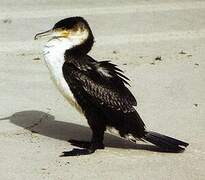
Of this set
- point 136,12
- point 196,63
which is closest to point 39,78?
point 196,63

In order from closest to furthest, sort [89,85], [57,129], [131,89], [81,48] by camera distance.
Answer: [89,85] → [81,48] → [57,129] → [131,89]

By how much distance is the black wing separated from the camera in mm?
7062

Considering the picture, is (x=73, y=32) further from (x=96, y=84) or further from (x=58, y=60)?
(x=96, y=84)

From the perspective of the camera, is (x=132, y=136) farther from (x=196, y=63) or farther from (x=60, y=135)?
(x=196, y=63)

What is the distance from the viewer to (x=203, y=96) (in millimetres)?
9531

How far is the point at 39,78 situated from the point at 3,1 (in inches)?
210

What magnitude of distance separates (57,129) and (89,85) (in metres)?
1.12

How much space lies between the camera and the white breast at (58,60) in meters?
7.08

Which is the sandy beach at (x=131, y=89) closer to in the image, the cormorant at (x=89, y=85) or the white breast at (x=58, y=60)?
the cormorant at (x=89, y=85)

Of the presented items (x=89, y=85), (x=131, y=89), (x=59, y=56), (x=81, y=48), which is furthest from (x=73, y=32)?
(x=131, y=89)

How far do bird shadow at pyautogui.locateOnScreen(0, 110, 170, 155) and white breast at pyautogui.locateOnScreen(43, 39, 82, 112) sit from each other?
785 millimetres

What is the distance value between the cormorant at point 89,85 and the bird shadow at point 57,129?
0.38 metres

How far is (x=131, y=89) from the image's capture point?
977 centimetres

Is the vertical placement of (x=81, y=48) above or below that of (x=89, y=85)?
above
